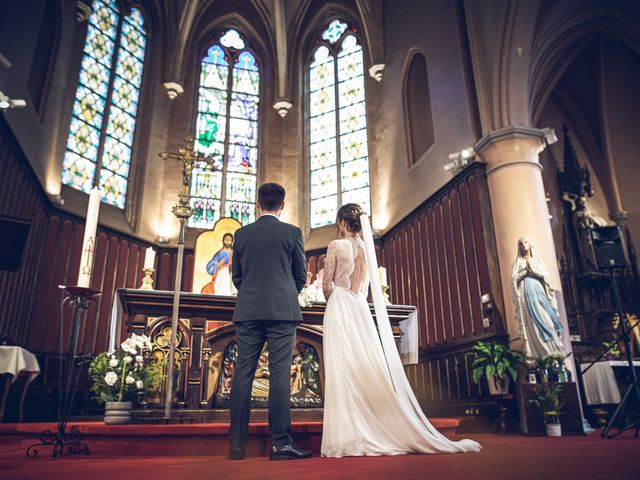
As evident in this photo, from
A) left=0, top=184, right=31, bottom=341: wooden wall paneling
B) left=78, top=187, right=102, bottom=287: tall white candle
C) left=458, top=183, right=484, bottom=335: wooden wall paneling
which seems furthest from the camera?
left=458, top=183, right=484, bottom=335: wooden wall paneling

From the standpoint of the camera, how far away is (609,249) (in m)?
4.77

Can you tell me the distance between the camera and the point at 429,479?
1784mm

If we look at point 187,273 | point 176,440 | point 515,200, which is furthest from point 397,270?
point 176,440

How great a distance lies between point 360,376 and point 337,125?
999 cm

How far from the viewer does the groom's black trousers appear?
108 inches

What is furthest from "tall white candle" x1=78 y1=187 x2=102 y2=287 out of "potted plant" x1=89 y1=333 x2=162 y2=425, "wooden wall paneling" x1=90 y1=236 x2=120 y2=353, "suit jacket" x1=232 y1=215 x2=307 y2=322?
"wooden wall paneling" x1=90 y1=236 x2=120 y2=353

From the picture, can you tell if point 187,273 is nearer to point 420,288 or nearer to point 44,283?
point 44,283

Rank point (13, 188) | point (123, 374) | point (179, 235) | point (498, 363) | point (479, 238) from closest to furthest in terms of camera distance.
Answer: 1. point (123, 374)
2. point (179, 235)
3. point (498, 363)
4. point (13, 188)
5. point (479, 238)

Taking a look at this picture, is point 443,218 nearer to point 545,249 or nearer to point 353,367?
point 545,249

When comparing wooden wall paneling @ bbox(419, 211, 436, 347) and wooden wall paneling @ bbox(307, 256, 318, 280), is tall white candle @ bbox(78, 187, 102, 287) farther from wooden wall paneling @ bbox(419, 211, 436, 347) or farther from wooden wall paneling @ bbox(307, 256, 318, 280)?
wooden wall paneling @ bbox(307, 256, 318, 280)

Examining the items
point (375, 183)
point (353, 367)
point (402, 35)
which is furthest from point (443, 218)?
point (353, 367)

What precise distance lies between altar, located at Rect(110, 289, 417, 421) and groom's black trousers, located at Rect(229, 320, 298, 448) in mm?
1804

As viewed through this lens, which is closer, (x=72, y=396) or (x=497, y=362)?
(x=72, y=396)

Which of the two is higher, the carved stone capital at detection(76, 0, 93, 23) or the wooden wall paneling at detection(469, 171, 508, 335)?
the carved stone capital at detection(76, 0, 93, 23)
